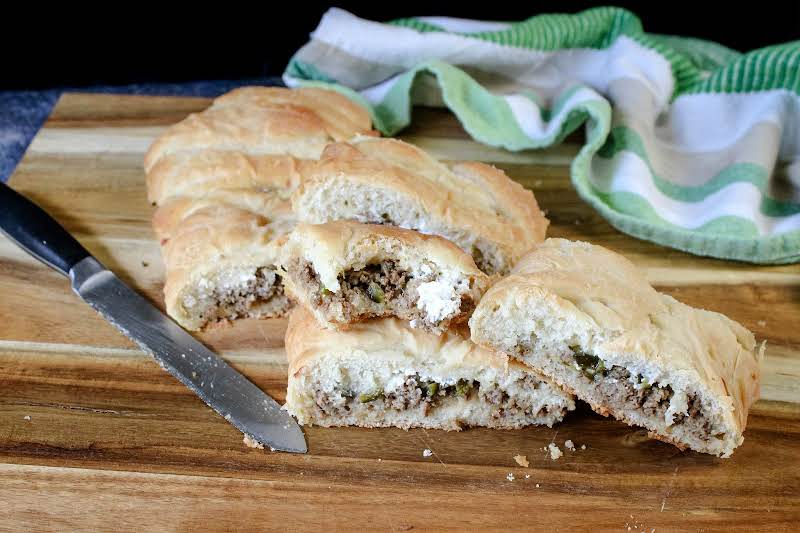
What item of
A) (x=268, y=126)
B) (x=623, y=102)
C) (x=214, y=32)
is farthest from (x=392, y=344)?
(x=214, y=32)

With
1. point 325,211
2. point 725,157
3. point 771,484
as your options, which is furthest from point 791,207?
point 325,211

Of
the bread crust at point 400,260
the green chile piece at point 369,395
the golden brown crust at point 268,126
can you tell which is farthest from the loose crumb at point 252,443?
the golden brown crust at point 268,126

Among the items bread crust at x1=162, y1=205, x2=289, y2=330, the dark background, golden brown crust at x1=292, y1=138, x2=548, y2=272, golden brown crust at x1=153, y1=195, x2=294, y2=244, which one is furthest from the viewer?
the dark background

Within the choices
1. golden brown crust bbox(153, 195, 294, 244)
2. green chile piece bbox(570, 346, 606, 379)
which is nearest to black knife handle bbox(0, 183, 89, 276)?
golden brown crust bbox(153, 195, 294, 244)

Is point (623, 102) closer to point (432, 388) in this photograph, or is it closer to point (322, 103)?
point (322, 103)

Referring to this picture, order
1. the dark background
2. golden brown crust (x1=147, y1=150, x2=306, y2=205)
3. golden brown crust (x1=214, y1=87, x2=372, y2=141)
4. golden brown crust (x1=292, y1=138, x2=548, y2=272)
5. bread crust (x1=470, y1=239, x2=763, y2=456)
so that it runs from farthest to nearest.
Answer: the dark background
golden brown crust (x1=214, y1=87, x2=372, y2=141)
golden brown crust (x1=147, y1=150, x2=306, y2=205)
golden brown crust (x1=292, y1=138, x2=548, y2=272)
bread crust (x1=470, y1=239, x2=763, y2=456)

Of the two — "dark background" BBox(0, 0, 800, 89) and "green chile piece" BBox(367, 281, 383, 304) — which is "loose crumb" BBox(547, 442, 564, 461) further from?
"dark background" BBox(0, 0, 800, 89)
